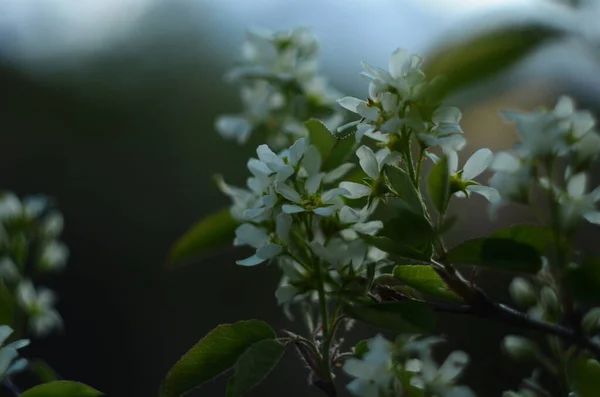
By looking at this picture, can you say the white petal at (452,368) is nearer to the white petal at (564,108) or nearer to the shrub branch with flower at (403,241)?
the shrub branch with flower at (403,241)

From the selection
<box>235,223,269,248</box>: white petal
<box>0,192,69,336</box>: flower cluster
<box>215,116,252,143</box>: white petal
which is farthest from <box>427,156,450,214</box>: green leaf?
<box>0,192,69,336</box>: flower cluster

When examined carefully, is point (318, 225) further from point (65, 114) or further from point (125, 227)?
point (65, 114)

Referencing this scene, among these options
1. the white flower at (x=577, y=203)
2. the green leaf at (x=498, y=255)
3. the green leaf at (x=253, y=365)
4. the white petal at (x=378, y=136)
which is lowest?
the green leaf at (x=253, y=365)

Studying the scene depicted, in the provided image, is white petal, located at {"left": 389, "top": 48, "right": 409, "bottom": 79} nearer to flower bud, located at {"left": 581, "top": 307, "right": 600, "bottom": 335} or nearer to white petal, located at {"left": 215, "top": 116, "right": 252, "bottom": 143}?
flower bud, located at {"left": 581, "top": 307, "right": 600, "bottom": 335}

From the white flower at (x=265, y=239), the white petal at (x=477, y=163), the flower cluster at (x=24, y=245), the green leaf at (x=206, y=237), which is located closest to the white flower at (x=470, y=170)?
the white petal at (x=477, y=163)

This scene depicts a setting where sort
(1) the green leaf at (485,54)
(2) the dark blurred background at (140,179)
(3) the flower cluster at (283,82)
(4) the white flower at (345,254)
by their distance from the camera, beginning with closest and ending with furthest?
(1) the green leaf at (485,54) < (4) the white flower at (345,254) < (3) the flower cluster at (283,82) < (2) the dark blurred background at (140,179)

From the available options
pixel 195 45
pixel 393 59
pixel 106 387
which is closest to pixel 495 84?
pixel 393 59
